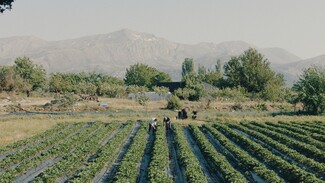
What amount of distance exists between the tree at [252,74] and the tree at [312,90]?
1086 inches

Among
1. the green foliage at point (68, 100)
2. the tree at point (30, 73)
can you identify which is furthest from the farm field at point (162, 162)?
the tree at point (30, 73)

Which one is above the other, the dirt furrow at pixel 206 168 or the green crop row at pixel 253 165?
the green crop row at pixel 253 165

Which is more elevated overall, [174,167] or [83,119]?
[83,119]

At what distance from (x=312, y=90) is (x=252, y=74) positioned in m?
35.9

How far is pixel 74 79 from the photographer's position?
369 ft

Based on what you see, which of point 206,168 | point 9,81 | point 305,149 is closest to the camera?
point 206,168

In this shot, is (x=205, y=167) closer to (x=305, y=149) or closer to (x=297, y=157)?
(x=297, y=157)

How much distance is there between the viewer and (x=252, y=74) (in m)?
85.3

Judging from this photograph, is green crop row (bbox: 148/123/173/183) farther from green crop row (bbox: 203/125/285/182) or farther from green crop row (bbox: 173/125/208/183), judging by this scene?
green crop row (bbox: 203/125/285/182)

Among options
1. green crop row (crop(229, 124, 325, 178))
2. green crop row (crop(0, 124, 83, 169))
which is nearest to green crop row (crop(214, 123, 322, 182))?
green crop row (crop(229, 124, 325, 178))

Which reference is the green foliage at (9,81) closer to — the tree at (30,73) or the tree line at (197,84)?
the tree line at (197,84)

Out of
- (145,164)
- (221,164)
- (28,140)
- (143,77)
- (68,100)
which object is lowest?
(145,164)

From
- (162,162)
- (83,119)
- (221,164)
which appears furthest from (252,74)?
(162,162)

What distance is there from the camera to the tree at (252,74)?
83.8 meters
